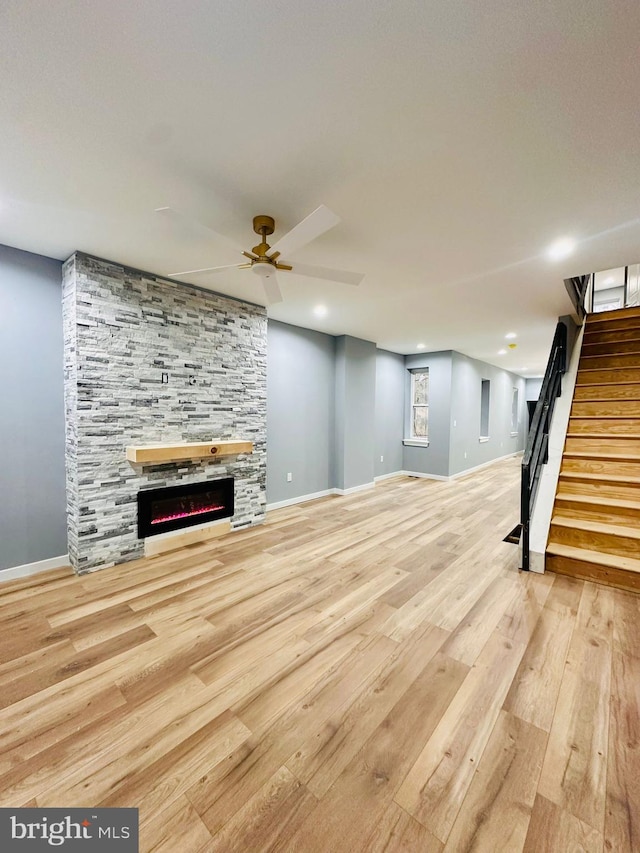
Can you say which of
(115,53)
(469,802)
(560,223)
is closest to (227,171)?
(115,53)

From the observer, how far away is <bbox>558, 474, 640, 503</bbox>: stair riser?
3.14 m

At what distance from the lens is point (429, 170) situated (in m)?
1.85

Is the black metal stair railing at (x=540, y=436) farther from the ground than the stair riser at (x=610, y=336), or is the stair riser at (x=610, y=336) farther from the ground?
the stair riser at (x=610, y=336)

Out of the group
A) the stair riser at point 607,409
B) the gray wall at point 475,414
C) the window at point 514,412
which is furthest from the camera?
the window at point 514,412

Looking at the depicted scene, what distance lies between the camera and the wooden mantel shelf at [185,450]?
314 centimetres

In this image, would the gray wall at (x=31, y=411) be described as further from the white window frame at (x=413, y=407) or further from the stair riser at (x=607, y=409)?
the white window frame at (x=413, y=407)

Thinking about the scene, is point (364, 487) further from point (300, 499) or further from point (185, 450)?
point (185, 450)

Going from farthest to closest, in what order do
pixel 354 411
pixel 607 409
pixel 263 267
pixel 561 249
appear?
pixel 354 411
pixel 607 409
pixel 561 249
pixel 263 267

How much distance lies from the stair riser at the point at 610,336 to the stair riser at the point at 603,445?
1.73 metres

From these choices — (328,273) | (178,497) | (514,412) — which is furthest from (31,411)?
(514,412)

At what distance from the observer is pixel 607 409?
392cm

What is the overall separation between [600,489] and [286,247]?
361 centimetres

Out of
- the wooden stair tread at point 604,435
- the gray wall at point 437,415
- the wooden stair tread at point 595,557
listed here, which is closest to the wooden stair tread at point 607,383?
the wooden stair tread at point 604,435

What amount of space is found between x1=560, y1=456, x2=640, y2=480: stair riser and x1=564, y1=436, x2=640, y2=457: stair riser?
162 mm
